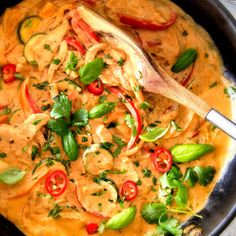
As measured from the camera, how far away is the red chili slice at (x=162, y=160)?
2.96 metres

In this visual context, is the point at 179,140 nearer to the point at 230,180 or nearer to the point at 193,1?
the point at 230,180

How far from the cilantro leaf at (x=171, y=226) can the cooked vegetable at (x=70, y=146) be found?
628 millimetres

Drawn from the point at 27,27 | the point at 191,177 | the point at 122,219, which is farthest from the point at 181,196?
the point at 27,27

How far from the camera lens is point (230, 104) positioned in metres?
3.06

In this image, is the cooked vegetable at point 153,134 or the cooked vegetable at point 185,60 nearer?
the cooked vegetable at point 153,134

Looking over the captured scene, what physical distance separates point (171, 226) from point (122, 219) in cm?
29

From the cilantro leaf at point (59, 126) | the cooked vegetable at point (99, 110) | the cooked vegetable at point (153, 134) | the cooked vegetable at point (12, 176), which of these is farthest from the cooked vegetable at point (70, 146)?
the cooked vegetable at point (153, 134)

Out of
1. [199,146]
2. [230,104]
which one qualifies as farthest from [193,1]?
[199,146]

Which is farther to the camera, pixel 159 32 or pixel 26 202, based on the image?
pixel 159 32

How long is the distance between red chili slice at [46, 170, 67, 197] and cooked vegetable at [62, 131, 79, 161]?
0.12 meters

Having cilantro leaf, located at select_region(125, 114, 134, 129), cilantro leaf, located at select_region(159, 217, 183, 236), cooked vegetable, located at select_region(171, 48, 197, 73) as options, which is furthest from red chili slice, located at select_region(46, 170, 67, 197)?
cooked vegetable, located at select_region(171, 48, 197, 73)

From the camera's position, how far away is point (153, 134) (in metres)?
2.90

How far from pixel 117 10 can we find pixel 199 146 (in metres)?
0.99

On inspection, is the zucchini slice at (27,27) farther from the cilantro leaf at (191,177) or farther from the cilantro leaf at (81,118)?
the cilantro leaf at (191,177)
